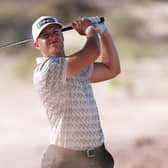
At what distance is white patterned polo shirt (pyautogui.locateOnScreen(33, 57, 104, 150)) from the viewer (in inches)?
216

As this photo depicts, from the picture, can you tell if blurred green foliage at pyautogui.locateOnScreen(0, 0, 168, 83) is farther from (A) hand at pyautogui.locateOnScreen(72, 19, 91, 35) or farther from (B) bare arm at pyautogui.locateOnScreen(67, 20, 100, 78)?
(B) bare arm at pyautogui.locateOnScreen(67, 20, 100, 78)

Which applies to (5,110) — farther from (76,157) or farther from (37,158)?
(76,157)

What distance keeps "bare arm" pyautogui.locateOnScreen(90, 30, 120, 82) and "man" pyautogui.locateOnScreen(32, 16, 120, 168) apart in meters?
0.27

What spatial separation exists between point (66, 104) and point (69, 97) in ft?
0.15

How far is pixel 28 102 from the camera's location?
16375mm

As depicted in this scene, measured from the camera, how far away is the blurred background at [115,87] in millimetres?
11648

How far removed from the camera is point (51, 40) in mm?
5570

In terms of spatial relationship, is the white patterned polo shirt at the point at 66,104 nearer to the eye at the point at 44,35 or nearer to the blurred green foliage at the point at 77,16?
the eye at the point at 44,35

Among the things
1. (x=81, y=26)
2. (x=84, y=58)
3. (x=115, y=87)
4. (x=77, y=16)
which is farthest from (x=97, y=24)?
(x=77, y=16)

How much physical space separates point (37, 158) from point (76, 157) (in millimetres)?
5619

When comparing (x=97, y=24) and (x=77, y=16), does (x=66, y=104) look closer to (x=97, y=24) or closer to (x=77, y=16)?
(x=97, y=24)

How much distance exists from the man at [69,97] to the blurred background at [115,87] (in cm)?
459

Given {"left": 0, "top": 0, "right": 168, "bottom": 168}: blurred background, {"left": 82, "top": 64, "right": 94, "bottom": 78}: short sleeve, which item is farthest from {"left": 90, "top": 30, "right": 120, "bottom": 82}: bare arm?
{"left": 0, "top": 0, "right": 168, "bottom": 168}: blurred background

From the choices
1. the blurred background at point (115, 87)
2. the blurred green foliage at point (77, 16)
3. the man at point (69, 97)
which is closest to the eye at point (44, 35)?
the man at point (69, 97)
